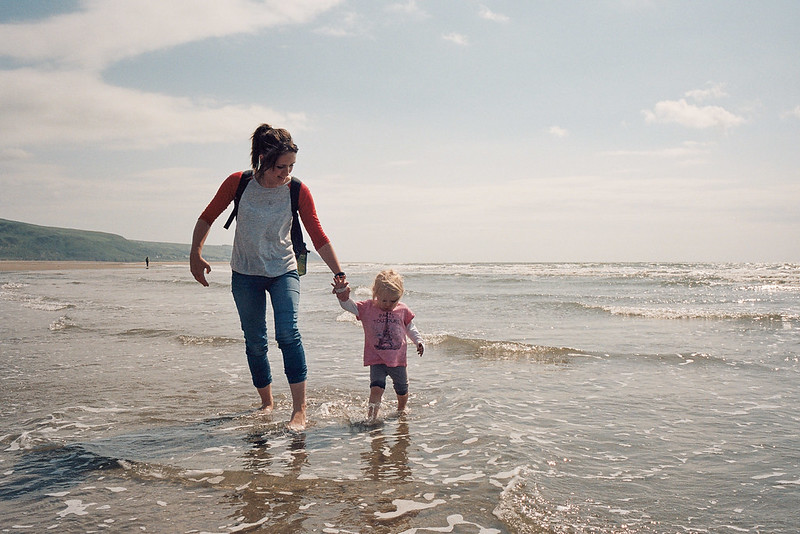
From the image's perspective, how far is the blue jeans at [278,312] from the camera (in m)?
4.55

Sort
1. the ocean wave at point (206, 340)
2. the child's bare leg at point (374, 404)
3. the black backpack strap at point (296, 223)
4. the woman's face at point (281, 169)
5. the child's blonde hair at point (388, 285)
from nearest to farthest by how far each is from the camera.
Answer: the woman's face at point (281, 169), the black backpack strap at point (296, 223), the child's bare leg at point (374, 404), the child's blonde hair at point (388, 285), the ocean wave at point (206, 340)

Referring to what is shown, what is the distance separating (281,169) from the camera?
440 centimetres

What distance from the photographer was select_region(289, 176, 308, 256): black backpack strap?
4.59 meters

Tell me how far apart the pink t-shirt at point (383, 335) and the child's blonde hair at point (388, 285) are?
0.13 meters

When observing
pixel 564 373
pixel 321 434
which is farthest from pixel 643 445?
pixel 564 373

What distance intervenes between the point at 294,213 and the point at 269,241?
1.04 feet

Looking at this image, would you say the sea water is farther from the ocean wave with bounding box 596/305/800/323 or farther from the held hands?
the ocean wave with bounding box 596/305/800/323

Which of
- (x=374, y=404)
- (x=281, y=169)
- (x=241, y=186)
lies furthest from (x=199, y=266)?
(x=374, y=404)

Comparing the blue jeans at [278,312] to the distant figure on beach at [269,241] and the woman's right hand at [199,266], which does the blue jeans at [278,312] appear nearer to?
the distant figure on beach at [269,241]

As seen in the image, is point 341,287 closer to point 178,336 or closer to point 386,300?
point 386,300

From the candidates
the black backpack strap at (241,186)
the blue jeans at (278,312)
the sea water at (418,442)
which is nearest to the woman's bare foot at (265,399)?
the sea water at (418,442)

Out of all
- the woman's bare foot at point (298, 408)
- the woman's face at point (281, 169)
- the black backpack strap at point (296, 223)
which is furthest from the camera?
the black backpack strap at point (296, 223)

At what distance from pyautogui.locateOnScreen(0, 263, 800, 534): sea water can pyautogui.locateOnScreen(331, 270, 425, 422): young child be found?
1.19 feet

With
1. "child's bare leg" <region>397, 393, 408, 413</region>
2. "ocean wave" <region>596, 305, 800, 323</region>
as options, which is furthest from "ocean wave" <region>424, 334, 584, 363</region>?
"ocean wave" <region>596, 305, 800, 323</region>
